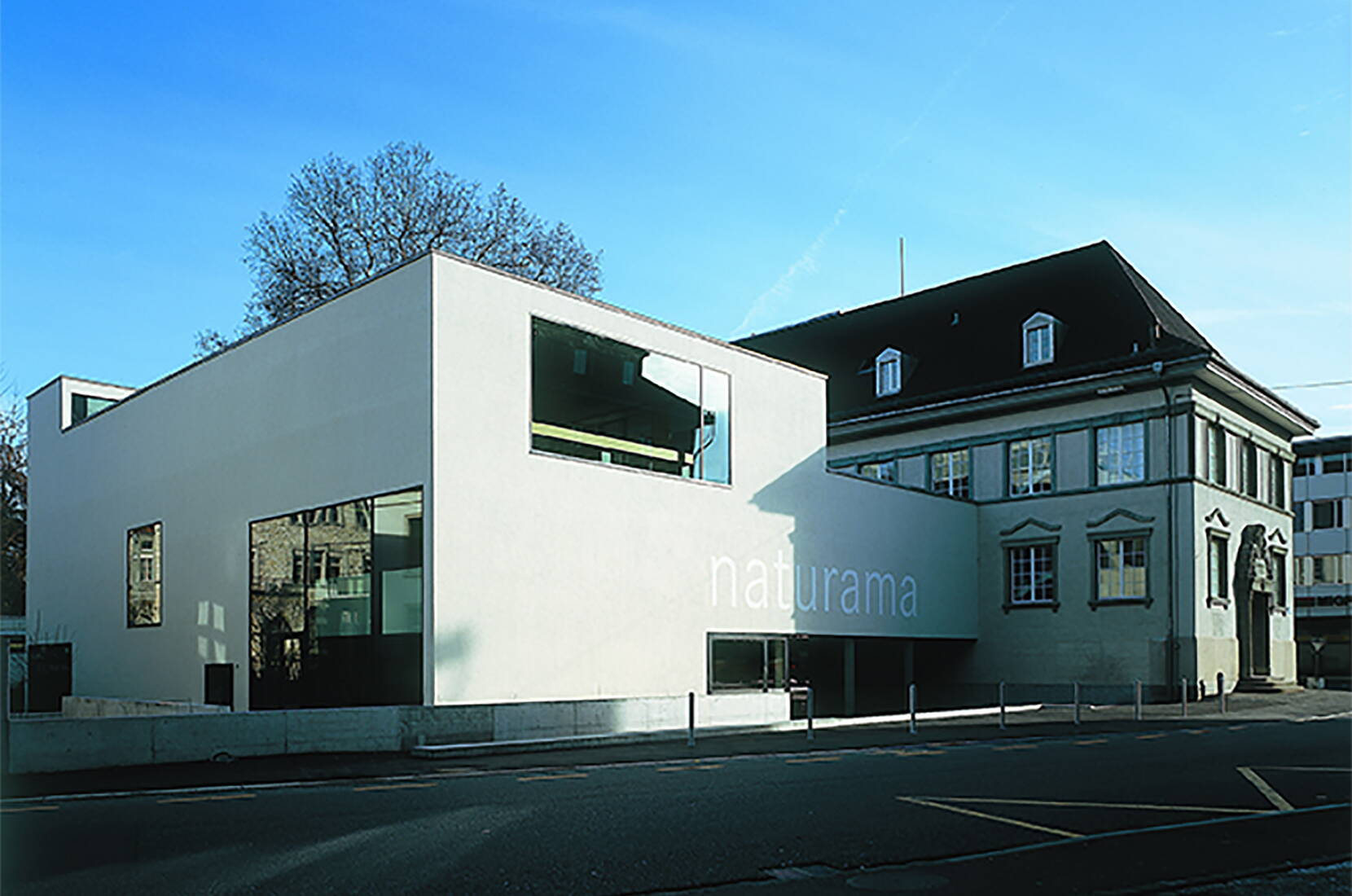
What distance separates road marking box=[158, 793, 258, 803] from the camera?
12.1 meters

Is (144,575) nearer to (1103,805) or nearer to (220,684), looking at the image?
(220,684)

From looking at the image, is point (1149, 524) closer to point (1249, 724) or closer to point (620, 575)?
point (1249, 724)

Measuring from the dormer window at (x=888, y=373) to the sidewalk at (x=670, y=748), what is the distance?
541 inches

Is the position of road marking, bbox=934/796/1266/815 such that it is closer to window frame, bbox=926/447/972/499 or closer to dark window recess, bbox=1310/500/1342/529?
window frame, bbox=926/447/972/499

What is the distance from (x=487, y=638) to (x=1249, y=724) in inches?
580

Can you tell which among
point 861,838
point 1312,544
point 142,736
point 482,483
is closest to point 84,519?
point 482,483

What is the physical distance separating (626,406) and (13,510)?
114ft

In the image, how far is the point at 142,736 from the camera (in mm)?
16203

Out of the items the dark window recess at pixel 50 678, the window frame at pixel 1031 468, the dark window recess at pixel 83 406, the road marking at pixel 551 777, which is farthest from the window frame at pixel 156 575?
the window frame at pixel 1031 468

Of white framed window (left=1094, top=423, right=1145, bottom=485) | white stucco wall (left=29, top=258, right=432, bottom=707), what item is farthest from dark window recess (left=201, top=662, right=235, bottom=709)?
white framed window (left=1094, top=423, right=1145, bottom=485)

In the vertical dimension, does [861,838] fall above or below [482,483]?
below

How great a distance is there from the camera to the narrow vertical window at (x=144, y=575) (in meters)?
29.7

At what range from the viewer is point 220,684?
26.0m

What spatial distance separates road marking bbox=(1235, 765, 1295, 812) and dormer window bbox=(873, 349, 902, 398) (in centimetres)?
2776
